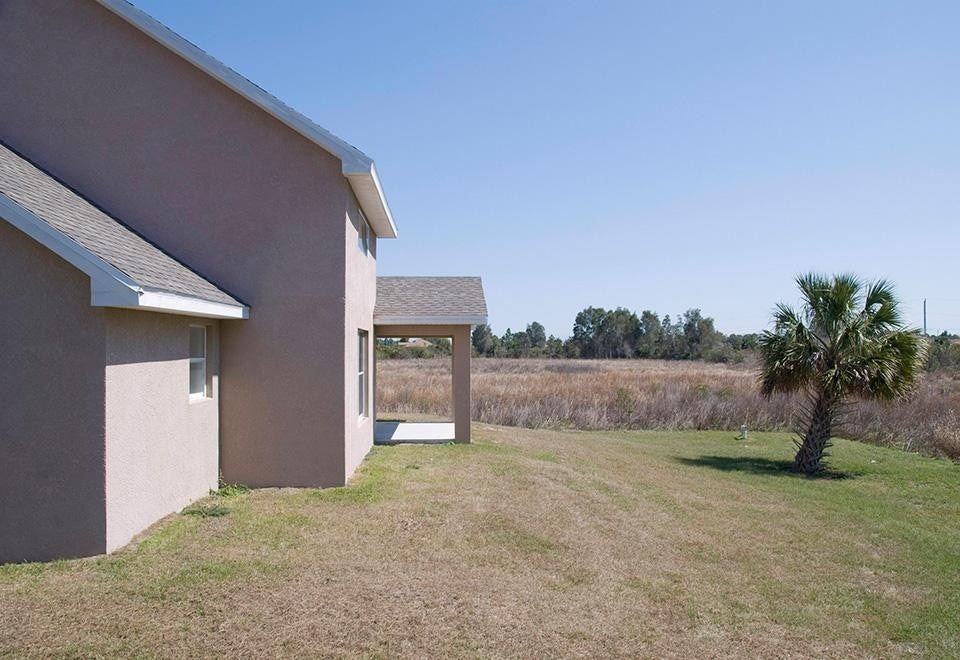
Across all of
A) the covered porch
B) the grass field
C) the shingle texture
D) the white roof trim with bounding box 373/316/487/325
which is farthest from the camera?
the covered porch

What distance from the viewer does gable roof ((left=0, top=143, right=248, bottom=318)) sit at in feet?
23.0

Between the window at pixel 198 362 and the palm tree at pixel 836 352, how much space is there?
40.8ft

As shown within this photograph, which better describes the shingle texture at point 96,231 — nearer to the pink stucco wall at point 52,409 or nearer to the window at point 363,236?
the pink stucco wall at point 52,409

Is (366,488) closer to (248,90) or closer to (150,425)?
(150,425)

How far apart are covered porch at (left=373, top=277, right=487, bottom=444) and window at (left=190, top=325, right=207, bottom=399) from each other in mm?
5889

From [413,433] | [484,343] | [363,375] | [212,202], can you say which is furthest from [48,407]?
[484,343]

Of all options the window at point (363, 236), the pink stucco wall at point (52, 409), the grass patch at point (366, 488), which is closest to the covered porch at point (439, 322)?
the window at point (363, 236)

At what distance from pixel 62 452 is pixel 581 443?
13754 mm

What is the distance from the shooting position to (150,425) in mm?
8320

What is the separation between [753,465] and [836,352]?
10.6ft

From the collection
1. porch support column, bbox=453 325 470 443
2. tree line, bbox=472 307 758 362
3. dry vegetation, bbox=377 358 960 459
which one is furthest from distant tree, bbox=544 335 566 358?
porch support column, bbox=453 325 470 443

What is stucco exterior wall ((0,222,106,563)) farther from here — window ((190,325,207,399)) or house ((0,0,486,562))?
window ((190,325,207,399))

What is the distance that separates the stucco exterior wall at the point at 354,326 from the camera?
1124cm

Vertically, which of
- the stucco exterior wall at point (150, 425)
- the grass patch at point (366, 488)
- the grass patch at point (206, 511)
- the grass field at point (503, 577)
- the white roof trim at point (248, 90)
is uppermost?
the white roof trim at point (248, 90)
